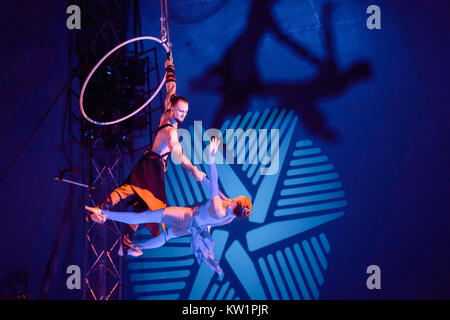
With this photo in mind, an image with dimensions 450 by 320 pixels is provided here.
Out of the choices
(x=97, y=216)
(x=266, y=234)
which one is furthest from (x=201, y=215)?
(x=266, y=234)

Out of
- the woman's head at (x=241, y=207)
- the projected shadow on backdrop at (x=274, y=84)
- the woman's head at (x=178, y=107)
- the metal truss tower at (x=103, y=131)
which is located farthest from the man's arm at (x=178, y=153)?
the projected shadow on backdrop at (x=274, y=84)

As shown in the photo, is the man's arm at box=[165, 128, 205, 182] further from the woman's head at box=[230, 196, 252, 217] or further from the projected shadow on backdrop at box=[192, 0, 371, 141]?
the projected shadow on backdrop at box=[192, 0, 371, 141]

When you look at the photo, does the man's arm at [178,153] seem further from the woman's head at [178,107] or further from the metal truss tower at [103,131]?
the metal truss tower at [103,131]

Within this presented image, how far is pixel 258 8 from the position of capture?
5934mm

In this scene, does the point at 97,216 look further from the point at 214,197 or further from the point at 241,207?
the point at 241,207

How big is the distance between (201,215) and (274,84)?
11.4 ft

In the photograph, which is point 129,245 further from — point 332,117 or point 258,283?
point 332,117

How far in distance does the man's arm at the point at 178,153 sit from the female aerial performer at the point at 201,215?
8cm

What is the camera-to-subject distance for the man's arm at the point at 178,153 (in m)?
2.58

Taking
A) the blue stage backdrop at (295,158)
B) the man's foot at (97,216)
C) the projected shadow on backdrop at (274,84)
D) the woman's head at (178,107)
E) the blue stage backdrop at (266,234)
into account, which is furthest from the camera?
the projected shadow on backdrop at (274,84)

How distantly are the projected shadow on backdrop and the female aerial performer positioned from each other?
10.1 ft

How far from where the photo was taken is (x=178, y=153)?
2.66 metres

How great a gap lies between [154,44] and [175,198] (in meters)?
2.38
